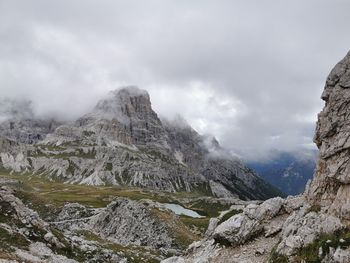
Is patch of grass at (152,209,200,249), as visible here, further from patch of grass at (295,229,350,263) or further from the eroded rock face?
patch of grass at (295,229,350,263)

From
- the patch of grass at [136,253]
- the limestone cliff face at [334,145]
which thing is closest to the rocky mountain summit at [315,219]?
the limestone cliff face at [334,145]

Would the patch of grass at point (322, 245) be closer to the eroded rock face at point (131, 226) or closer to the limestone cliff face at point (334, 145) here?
the limestone cliff face at point (334, 145)

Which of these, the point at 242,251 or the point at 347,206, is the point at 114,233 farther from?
the point at 347,206

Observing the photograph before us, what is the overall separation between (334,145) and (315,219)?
7.00 meters

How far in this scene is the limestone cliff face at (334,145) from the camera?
34.8 metres

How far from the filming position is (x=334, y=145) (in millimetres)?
37000

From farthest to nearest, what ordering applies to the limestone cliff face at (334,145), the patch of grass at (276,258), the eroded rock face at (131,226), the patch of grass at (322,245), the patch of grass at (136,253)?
the eroded rock face at (131,226) < the patch of grass at (136,253) < the limestone cliff face at (334,145) < the patch of grass at (276,258) < the patch of grass at (322,245)

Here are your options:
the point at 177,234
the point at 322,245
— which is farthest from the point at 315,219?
the point at 177,234

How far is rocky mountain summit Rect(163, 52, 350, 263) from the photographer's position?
32.1m

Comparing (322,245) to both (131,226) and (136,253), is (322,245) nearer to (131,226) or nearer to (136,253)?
(136,253)

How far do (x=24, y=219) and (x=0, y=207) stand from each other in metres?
4.03

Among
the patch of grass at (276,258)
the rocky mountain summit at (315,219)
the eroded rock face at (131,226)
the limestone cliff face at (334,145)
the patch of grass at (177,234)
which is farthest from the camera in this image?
the eroded rock face at (131,226)

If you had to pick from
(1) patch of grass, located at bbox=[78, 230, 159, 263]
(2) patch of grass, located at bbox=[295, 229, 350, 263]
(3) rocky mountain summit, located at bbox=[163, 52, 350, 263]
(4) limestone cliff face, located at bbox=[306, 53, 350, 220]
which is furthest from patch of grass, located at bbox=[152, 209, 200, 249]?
(2) patch of grass, located at bbox=[295, 229, 350, 263]

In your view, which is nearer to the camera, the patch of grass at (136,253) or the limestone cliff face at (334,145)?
the limestone cliff face at (334,145)
